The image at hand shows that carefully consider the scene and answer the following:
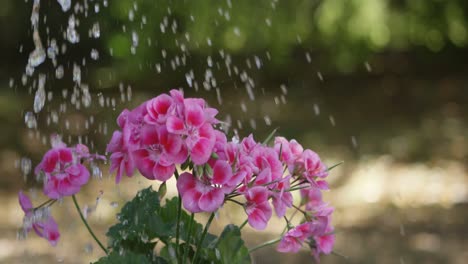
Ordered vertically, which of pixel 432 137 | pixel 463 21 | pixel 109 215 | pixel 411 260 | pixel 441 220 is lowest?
pixel 411 260

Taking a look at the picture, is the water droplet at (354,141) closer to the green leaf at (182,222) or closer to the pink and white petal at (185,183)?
the green leaf at (182,222)

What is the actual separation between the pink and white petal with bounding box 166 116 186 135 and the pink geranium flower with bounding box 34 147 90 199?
0.21 metres

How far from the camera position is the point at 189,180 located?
4.25 feet

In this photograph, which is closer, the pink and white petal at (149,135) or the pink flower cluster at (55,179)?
the pink and white petal at (149,135)

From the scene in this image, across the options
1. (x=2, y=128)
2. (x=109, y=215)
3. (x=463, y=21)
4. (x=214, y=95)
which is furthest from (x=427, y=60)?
(x=109, y=215)

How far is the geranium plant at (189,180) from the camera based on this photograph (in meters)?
1.28

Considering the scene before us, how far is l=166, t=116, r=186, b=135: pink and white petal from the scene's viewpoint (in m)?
1.25

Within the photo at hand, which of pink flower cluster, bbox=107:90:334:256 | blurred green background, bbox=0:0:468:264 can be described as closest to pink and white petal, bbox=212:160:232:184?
pink flower cluster, bbox=107:90:334:256

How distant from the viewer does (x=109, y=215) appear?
4.85 meters

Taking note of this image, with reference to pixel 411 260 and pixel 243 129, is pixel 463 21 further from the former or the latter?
pixel 411 260

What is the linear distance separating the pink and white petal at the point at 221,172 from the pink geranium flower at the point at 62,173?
8.5 inches

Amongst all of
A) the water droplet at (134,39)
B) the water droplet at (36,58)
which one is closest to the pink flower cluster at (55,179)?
the water droplet at (36,58)

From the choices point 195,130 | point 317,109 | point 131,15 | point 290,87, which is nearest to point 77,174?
point 195,130

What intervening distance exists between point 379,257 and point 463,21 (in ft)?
12.3
